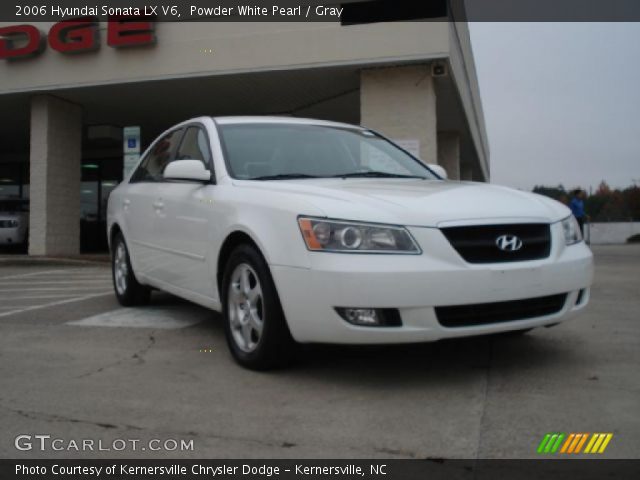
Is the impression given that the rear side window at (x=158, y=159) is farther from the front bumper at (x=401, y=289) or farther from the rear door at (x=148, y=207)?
the front bumper at (x=401, y=289)

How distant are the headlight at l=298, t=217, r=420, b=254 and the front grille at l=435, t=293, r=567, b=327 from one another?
1.18ft

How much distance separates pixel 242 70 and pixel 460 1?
5.33 m

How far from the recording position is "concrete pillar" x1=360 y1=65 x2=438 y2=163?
37.1ft

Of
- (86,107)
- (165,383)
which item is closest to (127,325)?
(165,383)

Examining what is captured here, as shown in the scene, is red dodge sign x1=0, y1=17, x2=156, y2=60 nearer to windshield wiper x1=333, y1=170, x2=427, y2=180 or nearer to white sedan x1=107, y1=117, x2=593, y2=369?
white sedan x1=107, y1=117, x2=593, y2=369

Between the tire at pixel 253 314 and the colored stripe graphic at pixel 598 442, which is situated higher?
the tire at pixel 253 314

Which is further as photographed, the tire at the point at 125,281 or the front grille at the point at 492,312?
the tire at the point at 125,281

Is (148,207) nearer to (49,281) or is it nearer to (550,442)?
(550,442)

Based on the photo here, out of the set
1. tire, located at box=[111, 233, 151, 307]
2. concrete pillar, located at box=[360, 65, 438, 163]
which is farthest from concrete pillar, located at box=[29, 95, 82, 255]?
tire, located at box=[111, 233, 151, 307]

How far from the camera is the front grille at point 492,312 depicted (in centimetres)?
317

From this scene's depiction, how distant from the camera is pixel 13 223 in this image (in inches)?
629

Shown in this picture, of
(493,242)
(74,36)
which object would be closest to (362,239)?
(493,242)

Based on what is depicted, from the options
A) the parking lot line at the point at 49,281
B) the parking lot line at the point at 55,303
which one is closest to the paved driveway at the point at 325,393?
the parking lot line at the point at 55,303
